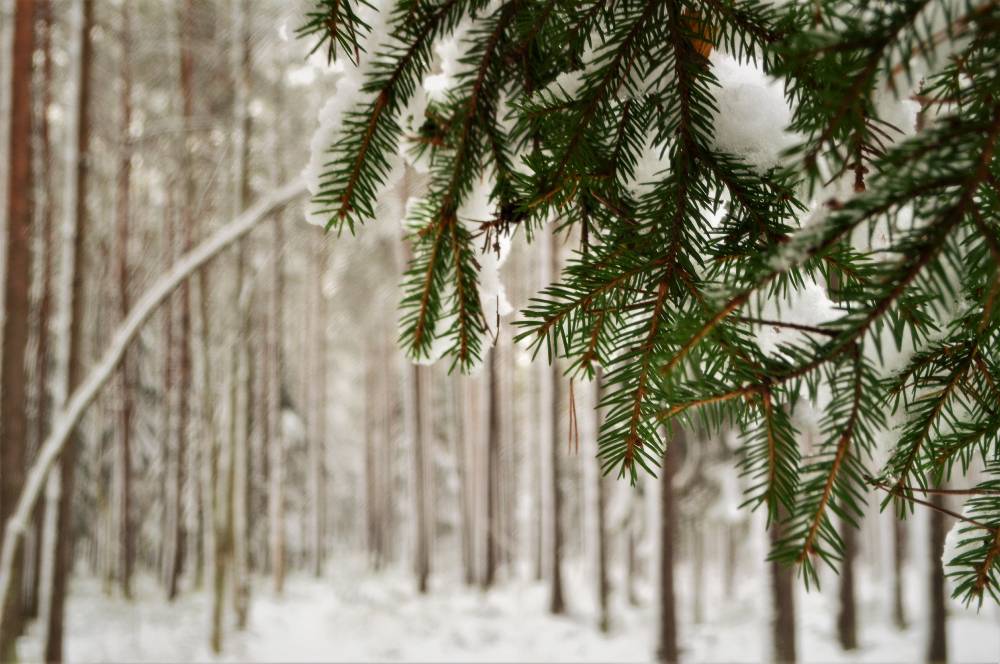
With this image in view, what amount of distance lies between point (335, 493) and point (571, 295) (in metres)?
28.8

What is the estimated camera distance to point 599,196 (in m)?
1.05

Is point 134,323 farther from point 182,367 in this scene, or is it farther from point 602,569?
point 182,367

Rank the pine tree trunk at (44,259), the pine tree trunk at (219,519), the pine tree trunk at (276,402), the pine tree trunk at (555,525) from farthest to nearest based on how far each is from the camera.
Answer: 1. the pine tree trunk at (276,402)
2. the pine tree trunk at (555,525)
3. the pine tree trunk at (219,519)
4. the pine tree trunk at (44,259)

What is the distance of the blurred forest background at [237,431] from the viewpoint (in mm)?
5551

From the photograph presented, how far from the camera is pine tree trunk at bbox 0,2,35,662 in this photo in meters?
5.34

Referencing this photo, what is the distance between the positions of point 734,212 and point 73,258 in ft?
19.5

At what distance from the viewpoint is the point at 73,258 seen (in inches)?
213

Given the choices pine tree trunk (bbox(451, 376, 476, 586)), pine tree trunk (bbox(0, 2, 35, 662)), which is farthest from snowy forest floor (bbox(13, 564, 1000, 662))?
→ pine tree trunk (bbox(0, 2, 35, 662))

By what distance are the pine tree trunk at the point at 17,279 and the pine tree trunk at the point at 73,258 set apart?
A: 331mm

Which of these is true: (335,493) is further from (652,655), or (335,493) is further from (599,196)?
(599,196)

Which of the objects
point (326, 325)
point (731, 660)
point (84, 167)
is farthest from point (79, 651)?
point (326, 325)

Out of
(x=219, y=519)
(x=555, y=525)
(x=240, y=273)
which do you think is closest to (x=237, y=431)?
(x=219, y=519)

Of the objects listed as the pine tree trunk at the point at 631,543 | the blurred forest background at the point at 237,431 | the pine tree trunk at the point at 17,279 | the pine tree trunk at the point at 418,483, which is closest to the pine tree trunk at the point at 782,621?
the blurred forest background at the point at 237,431

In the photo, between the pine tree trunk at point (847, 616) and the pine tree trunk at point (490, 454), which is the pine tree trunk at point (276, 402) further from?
the pine tree trunk at point (847, 616)
